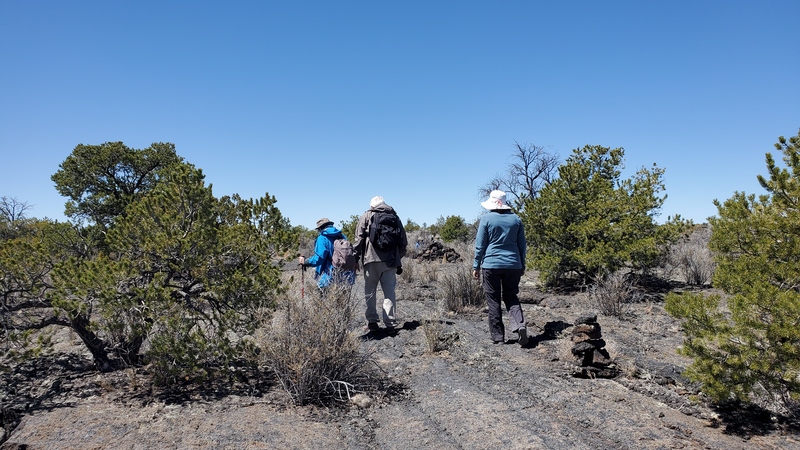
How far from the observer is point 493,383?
4500 millimetres

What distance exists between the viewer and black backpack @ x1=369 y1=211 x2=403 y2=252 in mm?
5906

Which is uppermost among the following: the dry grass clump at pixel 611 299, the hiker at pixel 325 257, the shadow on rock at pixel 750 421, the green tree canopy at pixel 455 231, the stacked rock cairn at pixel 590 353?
the green tree canopy at pixel 455 231

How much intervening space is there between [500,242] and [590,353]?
1.51 metres

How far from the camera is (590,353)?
15.8ft

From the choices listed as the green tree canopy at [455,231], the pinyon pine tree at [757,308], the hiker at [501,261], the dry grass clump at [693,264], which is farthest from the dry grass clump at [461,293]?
the green tree canopy at [455,231]

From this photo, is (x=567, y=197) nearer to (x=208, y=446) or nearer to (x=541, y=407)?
(x=541, y=407)

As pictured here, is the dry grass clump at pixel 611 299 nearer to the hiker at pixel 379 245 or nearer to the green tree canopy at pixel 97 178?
the hiker at pixel 379 245

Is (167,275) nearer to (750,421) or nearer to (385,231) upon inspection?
(385,231)

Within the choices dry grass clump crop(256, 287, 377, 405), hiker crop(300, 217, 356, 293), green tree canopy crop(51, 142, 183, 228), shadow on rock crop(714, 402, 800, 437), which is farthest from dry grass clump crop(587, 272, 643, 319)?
green tree canopy crop(51, 142, 183, 228)

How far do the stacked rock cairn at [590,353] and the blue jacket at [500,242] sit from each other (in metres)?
0.97

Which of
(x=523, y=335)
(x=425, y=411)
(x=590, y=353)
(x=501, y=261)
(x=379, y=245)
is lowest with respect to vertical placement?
(x=425, y=411)

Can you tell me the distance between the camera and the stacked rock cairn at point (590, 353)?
15.2 feet

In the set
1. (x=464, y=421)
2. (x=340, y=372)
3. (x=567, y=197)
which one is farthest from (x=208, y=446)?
(x=567, y=197)

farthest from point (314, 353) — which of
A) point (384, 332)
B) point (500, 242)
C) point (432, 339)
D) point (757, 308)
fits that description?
point (757, 308)
